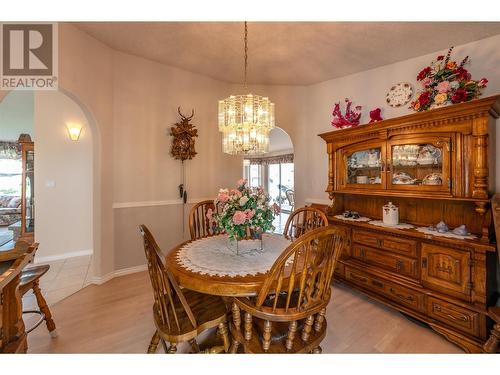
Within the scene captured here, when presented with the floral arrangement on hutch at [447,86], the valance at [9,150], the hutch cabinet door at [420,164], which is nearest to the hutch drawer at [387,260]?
the hutch cabinet door at [420,164]

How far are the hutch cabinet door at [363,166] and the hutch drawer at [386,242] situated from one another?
500mm

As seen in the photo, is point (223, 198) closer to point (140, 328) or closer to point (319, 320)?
point (319, 320)

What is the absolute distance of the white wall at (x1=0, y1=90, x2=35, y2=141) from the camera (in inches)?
157

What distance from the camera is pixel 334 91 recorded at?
10.6 ft

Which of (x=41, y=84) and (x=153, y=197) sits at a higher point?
(x=41, y=84)

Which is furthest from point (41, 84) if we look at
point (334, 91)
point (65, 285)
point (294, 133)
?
point (334, 91)

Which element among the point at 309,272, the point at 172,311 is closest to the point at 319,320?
the point at 309,272

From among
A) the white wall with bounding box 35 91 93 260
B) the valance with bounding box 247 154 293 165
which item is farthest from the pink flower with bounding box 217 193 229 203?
the valance with bounding box 247 154 293 165

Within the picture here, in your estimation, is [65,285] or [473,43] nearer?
[473,43]

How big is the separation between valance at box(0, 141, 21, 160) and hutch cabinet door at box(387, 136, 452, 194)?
8.82 m

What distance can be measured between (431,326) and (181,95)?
3757mm

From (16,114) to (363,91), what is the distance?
6888 mm

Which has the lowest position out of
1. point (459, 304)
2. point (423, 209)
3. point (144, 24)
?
point (459, 304)
